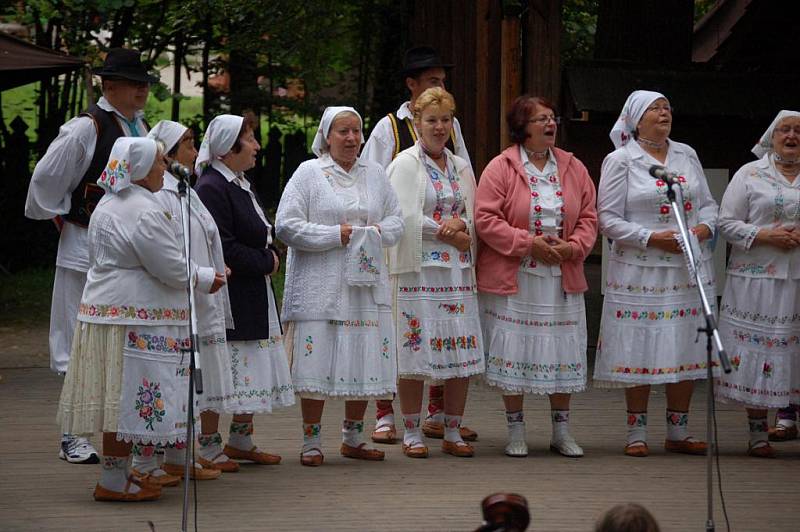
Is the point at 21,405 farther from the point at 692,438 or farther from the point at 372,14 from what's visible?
the point at 372,14

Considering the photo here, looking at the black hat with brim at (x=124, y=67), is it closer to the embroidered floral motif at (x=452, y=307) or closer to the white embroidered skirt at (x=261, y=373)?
the white embroidered skirt at (x=261, y=373)

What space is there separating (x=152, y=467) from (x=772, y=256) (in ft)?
12.4

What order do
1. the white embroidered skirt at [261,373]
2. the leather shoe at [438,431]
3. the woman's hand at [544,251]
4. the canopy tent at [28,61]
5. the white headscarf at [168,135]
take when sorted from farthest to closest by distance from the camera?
the canopy tent at [28,61], the leather shoe at [438,431], the woman's hand at [544,251], the white embroidered skirt at [261,373], the white headscarf at [168,135]

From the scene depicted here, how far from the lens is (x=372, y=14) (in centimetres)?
1898

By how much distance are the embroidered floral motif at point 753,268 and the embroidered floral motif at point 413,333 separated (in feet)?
6.42

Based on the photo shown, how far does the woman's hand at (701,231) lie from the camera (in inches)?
317

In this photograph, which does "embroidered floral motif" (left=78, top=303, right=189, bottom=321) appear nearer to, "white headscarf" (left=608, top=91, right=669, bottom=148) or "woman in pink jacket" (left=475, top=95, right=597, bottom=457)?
"woman in pink jacket" (left=475, top=95, right=597, bottom=457)

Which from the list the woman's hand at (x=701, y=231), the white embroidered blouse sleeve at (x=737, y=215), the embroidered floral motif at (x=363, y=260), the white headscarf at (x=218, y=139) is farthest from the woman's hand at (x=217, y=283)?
the white embroidered blouse sleeve at (x=737, y=215)

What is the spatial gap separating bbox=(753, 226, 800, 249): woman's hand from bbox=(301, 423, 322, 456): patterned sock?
2.78 m

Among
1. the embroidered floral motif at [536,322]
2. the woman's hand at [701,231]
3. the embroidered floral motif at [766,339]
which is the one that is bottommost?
the embroidered floral motif at [766,339]

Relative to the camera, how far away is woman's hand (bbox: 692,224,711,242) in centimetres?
806

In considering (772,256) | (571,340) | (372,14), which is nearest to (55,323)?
(571,340)

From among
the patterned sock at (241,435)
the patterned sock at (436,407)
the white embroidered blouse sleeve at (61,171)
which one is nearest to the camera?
the white embroidered blouse sleeve at (61,171)

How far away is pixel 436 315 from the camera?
796 cm
